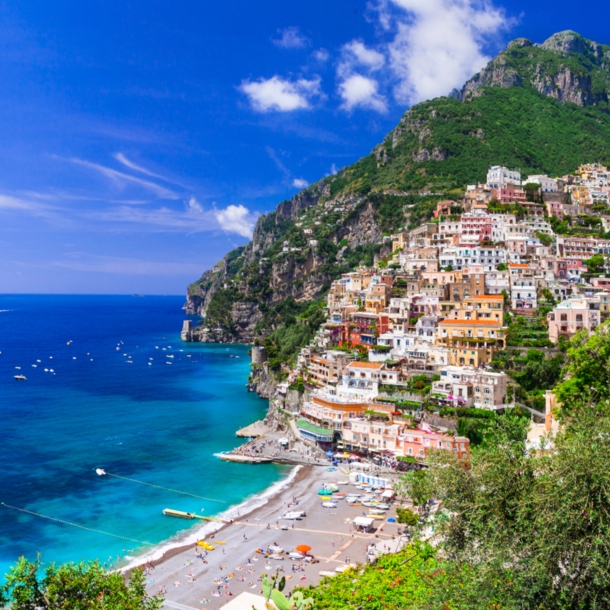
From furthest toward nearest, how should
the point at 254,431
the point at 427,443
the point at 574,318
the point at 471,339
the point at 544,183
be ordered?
the point at 544,183 → the point at 254,431 → the point at 471,339 → the point at 574,318 → the point at 427,443

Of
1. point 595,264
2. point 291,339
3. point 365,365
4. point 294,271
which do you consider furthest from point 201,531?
point 294,271

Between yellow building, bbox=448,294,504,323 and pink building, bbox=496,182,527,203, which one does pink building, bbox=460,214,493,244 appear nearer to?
pink building, bbox=496,182,527,203

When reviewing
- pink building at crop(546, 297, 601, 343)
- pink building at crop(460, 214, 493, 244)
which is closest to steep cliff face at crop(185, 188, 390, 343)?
pink building at crop(460, 214, 493, 244)

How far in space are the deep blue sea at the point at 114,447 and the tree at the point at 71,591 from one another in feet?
55.3

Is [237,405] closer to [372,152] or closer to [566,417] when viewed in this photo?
[566,417]

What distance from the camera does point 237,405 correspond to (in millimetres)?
69125

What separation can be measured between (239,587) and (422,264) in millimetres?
50460

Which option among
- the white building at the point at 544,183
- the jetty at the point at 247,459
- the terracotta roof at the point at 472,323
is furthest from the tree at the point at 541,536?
the white building at the point at 544,183

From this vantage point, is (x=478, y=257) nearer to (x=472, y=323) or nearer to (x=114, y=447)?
(x=472, y=323)

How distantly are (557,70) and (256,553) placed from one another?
16939 cm

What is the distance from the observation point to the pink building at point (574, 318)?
48625mm

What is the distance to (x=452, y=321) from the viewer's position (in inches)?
2084

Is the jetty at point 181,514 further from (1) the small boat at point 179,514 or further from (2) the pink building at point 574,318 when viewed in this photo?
(2) the pink building at point 574,318

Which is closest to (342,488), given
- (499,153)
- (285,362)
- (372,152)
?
(285,362)
